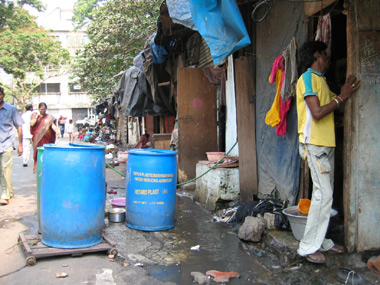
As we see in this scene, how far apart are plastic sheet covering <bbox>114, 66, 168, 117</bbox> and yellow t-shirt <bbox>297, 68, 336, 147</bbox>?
22.8 feet

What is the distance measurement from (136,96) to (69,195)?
6.58 meters

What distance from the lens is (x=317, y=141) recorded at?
10.7ft

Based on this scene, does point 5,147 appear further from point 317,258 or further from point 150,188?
point 317,258

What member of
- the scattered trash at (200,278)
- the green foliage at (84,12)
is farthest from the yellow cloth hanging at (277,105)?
the green foliage at (84,12)

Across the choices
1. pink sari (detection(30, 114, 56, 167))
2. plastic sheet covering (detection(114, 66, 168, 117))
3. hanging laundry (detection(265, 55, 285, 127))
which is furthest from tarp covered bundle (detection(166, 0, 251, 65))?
plastic sheet covering (detection(114, 66, 168, 117))

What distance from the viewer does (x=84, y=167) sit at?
3.70 m

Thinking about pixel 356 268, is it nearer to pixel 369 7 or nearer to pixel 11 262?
pixel 369 7

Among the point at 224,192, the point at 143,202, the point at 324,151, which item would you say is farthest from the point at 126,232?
the point at 324,151

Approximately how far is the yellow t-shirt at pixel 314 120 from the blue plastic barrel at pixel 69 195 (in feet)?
7.08

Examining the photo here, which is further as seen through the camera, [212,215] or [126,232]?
[212,215]

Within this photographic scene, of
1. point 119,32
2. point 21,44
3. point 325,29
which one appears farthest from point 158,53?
point 21,44

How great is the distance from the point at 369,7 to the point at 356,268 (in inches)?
94.8

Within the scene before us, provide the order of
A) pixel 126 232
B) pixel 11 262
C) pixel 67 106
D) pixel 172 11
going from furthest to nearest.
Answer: pixel 67 106 < pixel 172 11 < pixel 126 232 < pixel 11 262

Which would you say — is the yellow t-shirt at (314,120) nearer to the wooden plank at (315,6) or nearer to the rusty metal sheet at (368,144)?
the rusty metal sheet at (368,144)
